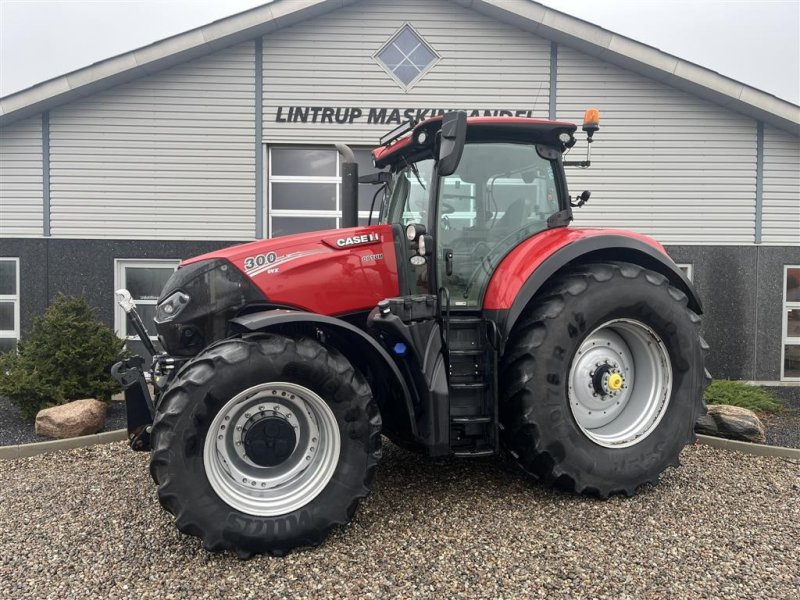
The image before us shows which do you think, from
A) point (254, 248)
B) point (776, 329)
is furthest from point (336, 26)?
point (776, 329)

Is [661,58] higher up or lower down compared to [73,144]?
higher up

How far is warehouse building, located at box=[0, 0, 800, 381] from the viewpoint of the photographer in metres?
7.78

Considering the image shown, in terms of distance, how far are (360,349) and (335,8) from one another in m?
6.34

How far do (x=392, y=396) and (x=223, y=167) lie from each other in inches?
224

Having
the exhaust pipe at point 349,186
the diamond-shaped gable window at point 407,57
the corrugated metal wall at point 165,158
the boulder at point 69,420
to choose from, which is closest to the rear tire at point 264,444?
the exhaust pipe at point 349,186

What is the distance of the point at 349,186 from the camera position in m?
4.38

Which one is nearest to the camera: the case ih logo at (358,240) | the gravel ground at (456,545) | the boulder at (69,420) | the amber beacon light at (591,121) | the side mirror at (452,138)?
the gravel ground at (456,545)

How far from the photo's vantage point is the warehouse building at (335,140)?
306 inches

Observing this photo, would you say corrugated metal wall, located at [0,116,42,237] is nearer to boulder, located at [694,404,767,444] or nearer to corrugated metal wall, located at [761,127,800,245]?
boulder, located at [694,404,767,444]

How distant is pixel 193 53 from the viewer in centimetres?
767

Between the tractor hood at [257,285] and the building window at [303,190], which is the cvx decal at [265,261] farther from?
the building window at [303,190]

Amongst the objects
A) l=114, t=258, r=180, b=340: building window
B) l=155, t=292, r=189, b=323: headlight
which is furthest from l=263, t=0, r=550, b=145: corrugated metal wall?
l=155, t=292, r=189, b=323: headlight

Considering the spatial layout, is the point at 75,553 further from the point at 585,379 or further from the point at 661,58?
the point at 661,58

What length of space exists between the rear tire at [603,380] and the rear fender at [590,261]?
0.41 ft
